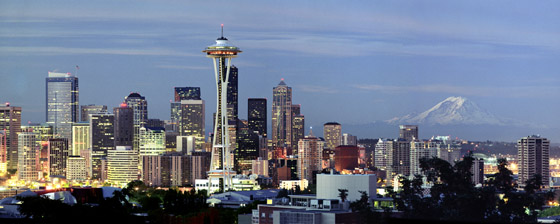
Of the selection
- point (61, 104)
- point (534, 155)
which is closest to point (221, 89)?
point (534, 155)

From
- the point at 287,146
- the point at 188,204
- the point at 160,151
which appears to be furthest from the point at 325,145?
the point at 188,204

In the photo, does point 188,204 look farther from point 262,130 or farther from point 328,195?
point 262,130

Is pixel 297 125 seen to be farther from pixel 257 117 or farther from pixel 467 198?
pixel 467 198

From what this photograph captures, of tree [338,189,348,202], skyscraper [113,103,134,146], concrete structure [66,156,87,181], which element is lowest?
concrete structure [66,156,87,181]

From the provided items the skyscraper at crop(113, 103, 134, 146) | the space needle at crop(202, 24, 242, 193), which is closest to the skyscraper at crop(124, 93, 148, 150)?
the skyscraper at crop(113, 103, 134, 146)

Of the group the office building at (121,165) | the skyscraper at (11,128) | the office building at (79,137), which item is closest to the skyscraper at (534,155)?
the office building at (121,165)

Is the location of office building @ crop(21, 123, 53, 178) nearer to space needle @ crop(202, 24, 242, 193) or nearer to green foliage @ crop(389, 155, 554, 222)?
space needle @ crop(202, 24, 242, 193)
